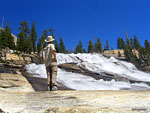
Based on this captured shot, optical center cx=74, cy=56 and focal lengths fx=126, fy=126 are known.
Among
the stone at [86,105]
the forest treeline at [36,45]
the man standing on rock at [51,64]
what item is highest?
the forest treeline at [36,45]

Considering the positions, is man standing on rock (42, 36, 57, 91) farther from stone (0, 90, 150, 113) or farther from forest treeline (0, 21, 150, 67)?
forest treeline (0, 21, 150, 67)

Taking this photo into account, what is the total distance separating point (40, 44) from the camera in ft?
169

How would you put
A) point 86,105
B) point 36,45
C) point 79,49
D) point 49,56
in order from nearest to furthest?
point 86,105 < point 49,56 < point 36,45 < point 79,49

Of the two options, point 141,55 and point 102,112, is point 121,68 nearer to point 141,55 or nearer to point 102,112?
point 102,112

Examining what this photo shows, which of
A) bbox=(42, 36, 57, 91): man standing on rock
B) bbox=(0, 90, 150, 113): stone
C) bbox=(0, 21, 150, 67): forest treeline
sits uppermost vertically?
bbox=(0, 21, 150, 67): forest treeline

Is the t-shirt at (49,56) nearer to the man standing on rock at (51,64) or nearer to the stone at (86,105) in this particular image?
the man standing on rock at (51,64)

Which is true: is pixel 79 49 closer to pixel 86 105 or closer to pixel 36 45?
pixel 36 45

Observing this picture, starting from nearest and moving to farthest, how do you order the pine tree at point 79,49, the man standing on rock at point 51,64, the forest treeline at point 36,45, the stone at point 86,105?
the stone at point 86,105
the man standing on rock at point 51,64
the forest treeline at point 36,45
the pine tree at point 79,49

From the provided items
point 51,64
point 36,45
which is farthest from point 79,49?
point 51,64

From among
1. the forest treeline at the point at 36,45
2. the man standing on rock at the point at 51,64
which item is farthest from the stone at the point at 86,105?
the forest treeline at the point at 36,45

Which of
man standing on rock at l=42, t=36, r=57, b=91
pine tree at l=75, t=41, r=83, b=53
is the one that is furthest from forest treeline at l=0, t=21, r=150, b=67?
man standing on rock at l=42, t=36, r=57, b=91

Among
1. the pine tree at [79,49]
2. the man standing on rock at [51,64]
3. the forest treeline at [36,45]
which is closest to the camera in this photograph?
the man standing on rock at [51,64]

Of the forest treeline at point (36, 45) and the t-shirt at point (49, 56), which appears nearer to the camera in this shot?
the t-shirt at point (49, 56)

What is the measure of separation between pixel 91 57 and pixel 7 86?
→ 2691 centimetres
